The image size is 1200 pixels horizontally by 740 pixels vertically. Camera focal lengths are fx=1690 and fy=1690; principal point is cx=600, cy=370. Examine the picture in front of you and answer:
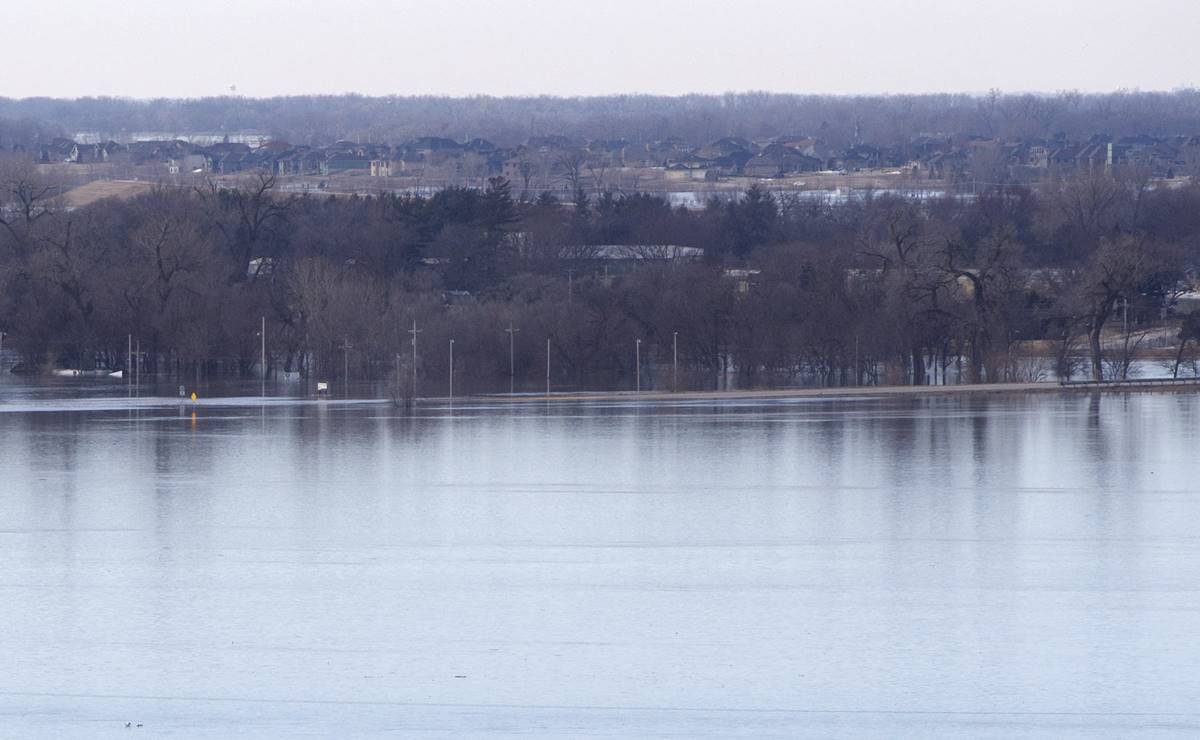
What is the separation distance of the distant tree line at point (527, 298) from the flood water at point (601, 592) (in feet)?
66.8

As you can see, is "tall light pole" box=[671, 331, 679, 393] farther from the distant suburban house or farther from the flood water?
the distant suburban house

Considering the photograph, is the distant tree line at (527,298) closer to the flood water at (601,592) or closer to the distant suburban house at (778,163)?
the flood water at (601,592)

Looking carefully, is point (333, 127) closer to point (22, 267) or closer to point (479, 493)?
point (22, 267)

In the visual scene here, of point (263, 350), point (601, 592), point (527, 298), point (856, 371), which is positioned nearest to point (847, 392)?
point (856, 371)

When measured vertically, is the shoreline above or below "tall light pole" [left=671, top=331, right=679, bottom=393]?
below

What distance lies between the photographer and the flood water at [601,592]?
9.48m

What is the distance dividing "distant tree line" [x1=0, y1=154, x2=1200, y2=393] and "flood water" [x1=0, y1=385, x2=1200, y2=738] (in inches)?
802

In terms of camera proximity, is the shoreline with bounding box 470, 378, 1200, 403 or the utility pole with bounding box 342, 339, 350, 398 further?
the utility pole with bounding box 342, 339, 350, 398

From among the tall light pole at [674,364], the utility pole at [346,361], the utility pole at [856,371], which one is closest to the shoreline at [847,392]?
the tall light pole at [674,364]

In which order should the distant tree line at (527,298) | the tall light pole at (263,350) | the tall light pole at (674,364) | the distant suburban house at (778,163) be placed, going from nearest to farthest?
the tall light pole at (674,364)
the distant tree line at (527,298)
the tall light pole at (263,350)
the distant suburban house at (778,163)

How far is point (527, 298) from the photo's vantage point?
60656 millimetres

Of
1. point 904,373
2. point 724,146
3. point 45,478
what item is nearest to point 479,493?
point 45,478

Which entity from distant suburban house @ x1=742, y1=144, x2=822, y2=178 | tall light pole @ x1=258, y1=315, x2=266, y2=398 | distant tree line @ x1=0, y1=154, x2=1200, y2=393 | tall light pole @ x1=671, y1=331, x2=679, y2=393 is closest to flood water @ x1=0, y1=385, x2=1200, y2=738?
distant tree line @ x1=0, y1=154, x2=1200, y2=393

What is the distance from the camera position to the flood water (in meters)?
9.48
